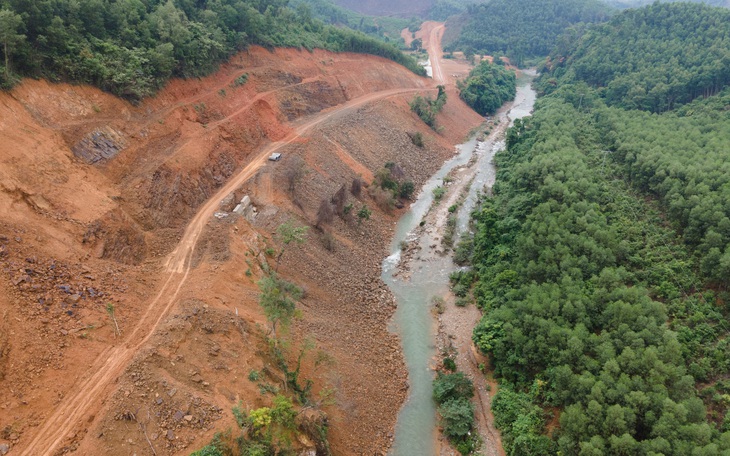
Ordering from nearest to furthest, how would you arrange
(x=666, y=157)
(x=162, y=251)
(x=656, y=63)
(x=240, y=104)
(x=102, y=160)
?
A: (x=162, y=251)
(x=102, y=160)
(x=666, y=157)
(x=240, y=104)
(x=656, y=63)

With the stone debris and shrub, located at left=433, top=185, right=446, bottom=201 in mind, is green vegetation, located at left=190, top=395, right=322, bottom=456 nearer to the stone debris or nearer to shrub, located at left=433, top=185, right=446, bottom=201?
the stone debris

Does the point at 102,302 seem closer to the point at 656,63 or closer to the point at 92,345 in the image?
the point at 92,345

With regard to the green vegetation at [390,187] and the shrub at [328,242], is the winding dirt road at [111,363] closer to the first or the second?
the shrub at [328,242]

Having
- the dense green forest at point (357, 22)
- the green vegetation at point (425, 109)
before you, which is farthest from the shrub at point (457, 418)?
the dense green forest at point (357, 22)

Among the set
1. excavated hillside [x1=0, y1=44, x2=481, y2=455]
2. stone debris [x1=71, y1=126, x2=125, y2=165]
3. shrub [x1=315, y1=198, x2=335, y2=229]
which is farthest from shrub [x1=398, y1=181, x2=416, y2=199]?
stone debris [x1=71, y1=126, x2=125, y2=165]

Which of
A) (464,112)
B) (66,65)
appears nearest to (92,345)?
(66,65)

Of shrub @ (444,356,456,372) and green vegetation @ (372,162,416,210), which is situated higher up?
green vegetation @ (372,162,416,210)
